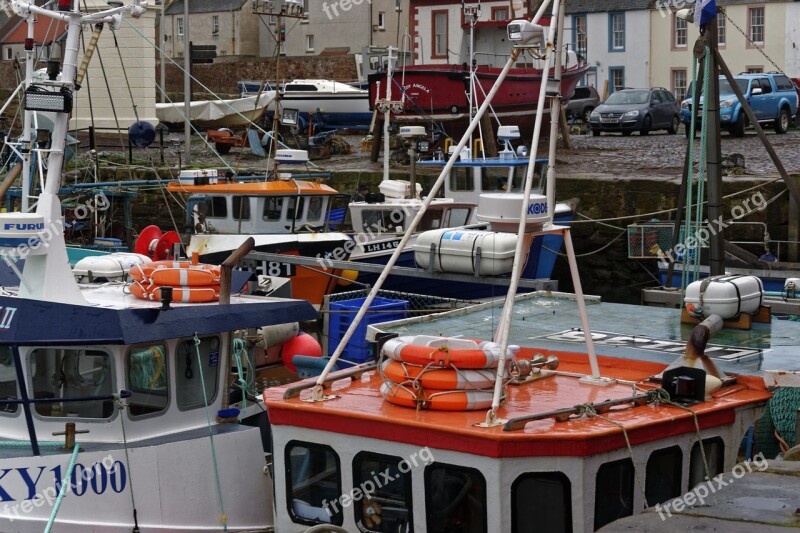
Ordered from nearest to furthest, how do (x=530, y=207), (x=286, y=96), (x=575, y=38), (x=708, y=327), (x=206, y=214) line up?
(x=530, y=207), (x=708, y=327), (x=206, y=214), (x=286, y=96), (x=575, y=38)

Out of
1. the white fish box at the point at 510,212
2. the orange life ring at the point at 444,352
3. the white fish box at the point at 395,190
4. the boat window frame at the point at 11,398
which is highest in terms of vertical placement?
the white fish box at the point at 510,212

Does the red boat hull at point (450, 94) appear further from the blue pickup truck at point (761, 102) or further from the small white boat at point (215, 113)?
the small white boat at point (215, 113)

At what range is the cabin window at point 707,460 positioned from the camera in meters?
6.60

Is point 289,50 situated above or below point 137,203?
above

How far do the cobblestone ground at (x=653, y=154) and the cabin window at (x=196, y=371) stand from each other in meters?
13.4

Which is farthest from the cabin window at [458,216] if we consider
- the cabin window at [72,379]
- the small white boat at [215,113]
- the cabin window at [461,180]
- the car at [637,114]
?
the small white boat at [215,113]

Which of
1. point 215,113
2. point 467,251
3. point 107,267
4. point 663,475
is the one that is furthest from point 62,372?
point 215,113

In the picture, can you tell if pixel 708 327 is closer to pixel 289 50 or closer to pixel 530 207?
pixel 530 207

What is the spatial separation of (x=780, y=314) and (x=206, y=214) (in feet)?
29.8

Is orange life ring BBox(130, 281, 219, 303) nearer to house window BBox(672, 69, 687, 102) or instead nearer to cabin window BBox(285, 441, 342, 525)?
cabin window BBox(285, 441, 342, 525)

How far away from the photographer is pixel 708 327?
7.27 meters

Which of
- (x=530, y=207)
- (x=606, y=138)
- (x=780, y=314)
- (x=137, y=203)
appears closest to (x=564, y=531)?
(x=530, y=207)

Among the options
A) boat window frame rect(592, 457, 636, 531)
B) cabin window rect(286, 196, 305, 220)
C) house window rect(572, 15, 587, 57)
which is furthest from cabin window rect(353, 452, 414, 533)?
house window rect(572, 15, 587, 57)

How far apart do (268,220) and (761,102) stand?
44.7 feet
